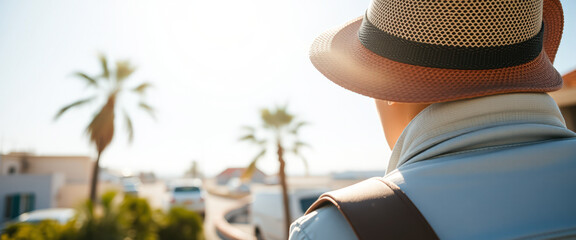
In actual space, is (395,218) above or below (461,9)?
below

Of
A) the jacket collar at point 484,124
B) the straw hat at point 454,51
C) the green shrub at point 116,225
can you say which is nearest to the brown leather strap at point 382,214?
the jacket collar at point 484,124

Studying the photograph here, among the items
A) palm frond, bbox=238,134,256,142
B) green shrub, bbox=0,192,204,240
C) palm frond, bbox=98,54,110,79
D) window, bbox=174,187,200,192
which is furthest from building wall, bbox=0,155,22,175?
green shrub, bbox=0,192,204,240

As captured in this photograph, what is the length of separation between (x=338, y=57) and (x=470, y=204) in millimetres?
645

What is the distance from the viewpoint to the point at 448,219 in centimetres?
63

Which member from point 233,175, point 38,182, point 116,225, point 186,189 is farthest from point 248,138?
point 233,175

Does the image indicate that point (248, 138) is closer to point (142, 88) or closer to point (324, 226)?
point (142, 88)

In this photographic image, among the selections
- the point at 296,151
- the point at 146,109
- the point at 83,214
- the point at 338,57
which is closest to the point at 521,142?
the point at 338,57

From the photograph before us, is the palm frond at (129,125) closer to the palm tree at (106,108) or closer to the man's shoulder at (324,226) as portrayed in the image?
the palm tree at (106,108)

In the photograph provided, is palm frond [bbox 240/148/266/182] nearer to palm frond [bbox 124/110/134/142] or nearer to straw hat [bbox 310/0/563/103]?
palm frond [bbox 124/110/134/142]

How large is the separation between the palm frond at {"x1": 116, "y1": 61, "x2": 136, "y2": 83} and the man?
1617 centimetres

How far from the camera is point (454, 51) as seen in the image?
0.80m

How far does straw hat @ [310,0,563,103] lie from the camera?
2.56ft

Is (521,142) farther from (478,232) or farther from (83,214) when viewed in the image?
(83,214)

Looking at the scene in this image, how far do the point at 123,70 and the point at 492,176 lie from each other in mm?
16801
